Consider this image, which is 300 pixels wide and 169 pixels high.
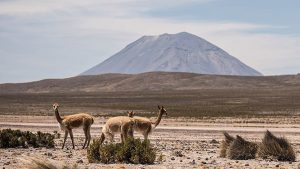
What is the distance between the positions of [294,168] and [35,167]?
281 inches

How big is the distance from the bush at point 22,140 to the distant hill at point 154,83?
4499 inches

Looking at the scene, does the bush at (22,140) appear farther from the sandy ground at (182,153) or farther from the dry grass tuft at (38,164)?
the dry grass tuft at (38,164)

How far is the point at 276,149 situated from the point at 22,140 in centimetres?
924

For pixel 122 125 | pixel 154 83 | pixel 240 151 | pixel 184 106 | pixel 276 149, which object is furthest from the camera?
pixel 154 83

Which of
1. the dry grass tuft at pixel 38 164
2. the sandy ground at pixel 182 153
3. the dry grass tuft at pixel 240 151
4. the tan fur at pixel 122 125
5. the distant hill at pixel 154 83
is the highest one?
the distant hill at pixel 154 83

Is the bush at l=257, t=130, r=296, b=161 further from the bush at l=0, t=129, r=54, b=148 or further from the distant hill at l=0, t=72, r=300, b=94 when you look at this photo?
the distant hill at l=0, t=72, r=300, b=94

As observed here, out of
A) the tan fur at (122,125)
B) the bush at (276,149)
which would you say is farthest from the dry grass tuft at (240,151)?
the tan fur at (122,125)

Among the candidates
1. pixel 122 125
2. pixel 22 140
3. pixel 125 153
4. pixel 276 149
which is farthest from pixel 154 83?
pixel 125 153

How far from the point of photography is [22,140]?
21109 mm

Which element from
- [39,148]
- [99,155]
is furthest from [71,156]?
[39,148]

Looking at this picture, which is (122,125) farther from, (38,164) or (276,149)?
(38,164)

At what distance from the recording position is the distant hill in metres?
140

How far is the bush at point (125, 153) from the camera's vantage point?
16.0m

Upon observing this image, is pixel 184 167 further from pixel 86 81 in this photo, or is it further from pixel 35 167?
pixel 86 81
